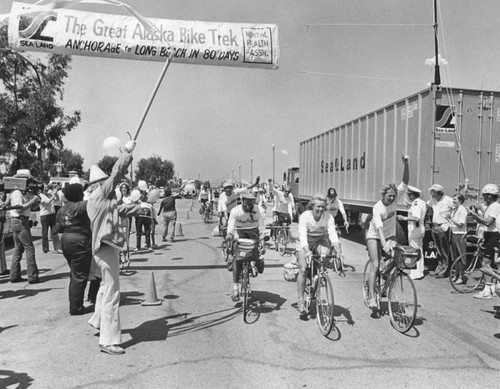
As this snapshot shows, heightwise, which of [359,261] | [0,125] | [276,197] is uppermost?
[0,125]

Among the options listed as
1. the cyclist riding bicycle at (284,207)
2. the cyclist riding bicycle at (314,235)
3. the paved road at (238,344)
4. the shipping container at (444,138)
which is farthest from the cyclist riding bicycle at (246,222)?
the cyclist riding bicycle at (284,207)

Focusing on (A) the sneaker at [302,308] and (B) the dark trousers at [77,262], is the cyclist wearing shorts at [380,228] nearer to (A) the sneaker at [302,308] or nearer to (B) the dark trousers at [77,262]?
(A) the sneaker at [302,308]

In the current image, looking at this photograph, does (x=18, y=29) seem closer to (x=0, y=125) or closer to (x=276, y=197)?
(x=276, y=197)

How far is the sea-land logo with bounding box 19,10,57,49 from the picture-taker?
26.0ft

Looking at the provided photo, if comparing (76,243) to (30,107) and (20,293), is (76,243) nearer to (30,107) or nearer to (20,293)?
(20,293)

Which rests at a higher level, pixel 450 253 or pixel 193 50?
pixel 193 50

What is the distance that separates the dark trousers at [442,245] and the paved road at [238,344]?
50.8 inches

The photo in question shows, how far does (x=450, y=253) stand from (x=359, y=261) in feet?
8.41

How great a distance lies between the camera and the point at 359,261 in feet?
36.6

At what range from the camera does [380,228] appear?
20.3ft

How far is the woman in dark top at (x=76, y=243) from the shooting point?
20.3 ft

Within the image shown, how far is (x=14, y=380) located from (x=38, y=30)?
247 inches

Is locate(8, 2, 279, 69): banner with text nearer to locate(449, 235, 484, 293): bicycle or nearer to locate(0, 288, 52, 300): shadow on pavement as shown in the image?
locate(0, 288, 52, 300): shadow on pavement

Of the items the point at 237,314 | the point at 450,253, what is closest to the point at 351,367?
the point at 237,314
